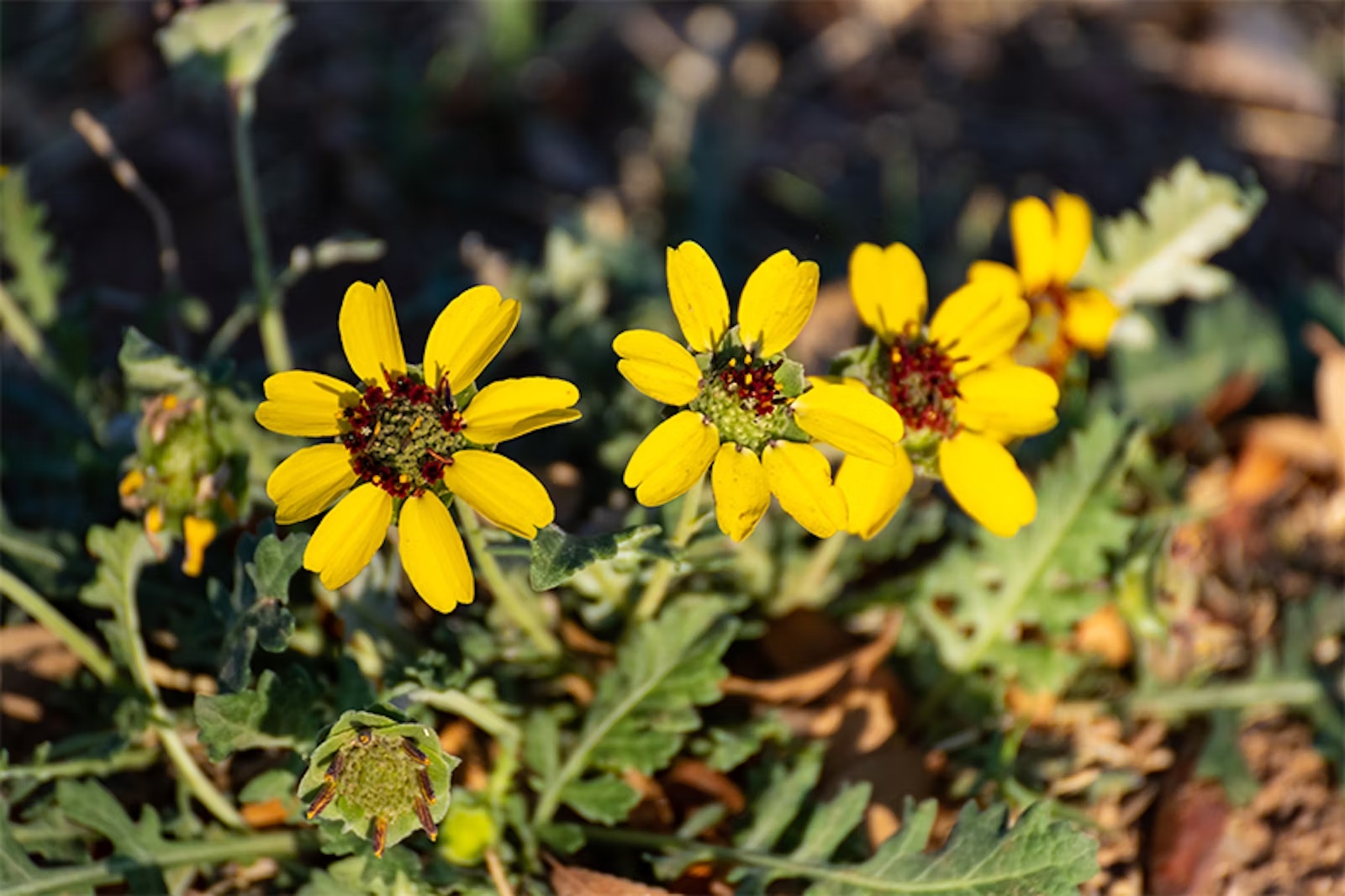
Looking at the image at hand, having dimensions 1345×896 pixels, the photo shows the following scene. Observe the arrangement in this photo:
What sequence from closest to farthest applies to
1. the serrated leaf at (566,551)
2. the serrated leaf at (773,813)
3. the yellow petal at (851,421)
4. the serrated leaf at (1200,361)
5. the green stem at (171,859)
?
1. the serrated leaf at (566,551)
2. the yellow petal at (851,421)
3. the green stem at (171,859)
4. the serrated leaf at (773,813)
5. the serrated leaf at (1200,361)

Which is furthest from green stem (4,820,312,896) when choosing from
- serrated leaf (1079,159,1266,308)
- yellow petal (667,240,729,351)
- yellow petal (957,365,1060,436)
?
serrated leaf (1079,159,1266,308)

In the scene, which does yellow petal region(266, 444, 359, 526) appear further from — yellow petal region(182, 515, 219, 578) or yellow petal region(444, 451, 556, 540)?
yellow petal region(182, 515, 219, 578)

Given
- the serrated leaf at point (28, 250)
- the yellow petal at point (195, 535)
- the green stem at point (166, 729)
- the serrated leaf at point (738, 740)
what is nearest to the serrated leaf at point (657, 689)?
the serrated leaf at point (738, 740)

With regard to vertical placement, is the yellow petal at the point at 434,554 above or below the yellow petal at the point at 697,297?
below

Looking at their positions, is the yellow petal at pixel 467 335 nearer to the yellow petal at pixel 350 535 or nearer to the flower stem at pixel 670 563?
the yellow petal at pixel 350 535

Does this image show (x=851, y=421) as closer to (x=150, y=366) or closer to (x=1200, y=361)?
(x=150, y=366)

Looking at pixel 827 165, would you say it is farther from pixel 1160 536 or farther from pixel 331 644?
pixel 331 644

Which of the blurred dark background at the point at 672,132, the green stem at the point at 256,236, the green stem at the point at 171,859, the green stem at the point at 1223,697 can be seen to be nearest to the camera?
the green stem at the point at 171,859

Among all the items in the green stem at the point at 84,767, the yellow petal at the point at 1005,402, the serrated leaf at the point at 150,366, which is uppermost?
the serrated leaf at the point at 150,366
